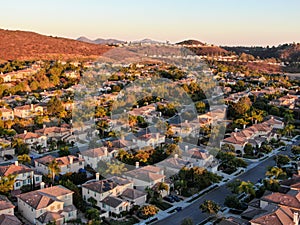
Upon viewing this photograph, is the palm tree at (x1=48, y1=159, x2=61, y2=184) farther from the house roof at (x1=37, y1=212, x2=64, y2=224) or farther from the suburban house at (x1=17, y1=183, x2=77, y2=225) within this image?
the house roof at (x1=37, y1=212, x2=64, y2=224)

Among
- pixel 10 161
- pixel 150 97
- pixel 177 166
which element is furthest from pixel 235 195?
pixel 150 97

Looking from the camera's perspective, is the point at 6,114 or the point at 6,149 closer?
the point at 6,149

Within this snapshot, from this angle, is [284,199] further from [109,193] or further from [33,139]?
[33,139]

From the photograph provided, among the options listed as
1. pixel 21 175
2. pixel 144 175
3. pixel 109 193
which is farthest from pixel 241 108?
pixel 21 175

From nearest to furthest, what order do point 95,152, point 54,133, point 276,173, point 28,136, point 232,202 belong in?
point 232,202 → point 276,173 → point 95,152 → point 28,136 → point 54,133

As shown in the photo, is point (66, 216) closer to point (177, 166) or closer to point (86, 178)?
point (86, 178)

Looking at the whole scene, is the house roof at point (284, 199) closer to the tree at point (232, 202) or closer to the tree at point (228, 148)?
the tree at point (232, 202)
